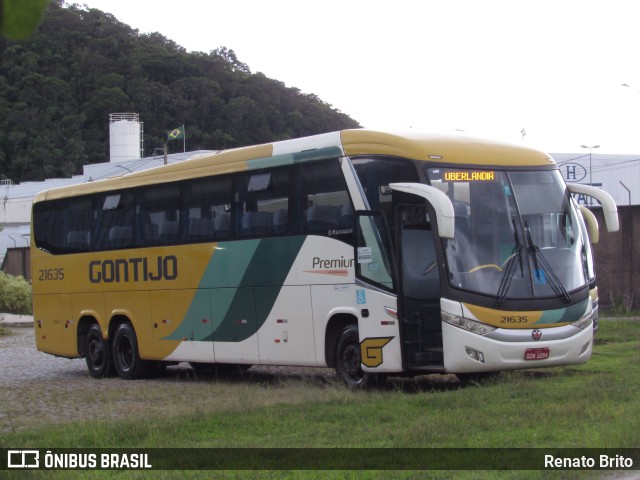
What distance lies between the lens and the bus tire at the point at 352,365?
42.7 feet

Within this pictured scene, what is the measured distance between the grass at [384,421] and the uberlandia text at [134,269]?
153 inches

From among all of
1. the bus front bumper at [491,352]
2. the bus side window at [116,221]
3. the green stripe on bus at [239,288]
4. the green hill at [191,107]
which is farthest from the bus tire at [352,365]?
the green hill at [191,107]

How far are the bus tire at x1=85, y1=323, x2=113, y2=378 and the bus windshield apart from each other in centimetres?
863

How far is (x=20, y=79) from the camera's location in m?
5.37

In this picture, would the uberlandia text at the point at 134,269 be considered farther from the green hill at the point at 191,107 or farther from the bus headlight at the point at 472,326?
the green hill at the point at 191,107

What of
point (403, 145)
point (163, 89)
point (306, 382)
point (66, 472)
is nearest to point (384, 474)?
point (66, 472)

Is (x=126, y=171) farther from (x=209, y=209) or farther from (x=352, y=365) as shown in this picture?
(x=352, y=365)

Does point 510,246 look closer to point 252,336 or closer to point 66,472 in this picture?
point 252,336

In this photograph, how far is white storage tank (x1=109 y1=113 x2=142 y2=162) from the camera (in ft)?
249

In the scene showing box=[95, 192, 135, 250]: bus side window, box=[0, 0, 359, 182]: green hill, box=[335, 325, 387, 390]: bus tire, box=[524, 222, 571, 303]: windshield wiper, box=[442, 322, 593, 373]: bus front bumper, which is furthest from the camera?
box=[0, 0, 359, 182]: green hill

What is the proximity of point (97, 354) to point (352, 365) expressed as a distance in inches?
284

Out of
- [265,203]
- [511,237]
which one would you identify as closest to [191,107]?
[265,203]

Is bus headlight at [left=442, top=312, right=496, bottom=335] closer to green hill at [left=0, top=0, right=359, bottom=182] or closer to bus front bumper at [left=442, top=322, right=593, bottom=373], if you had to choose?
bus front bumper at [left=442, top=322, right=593, bottom=373]

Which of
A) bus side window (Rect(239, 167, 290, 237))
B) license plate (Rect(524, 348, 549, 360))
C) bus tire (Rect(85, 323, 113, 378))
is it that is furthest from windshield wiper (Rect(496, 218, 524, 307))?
bus tire (Rect(85, 323, 113, 378))
